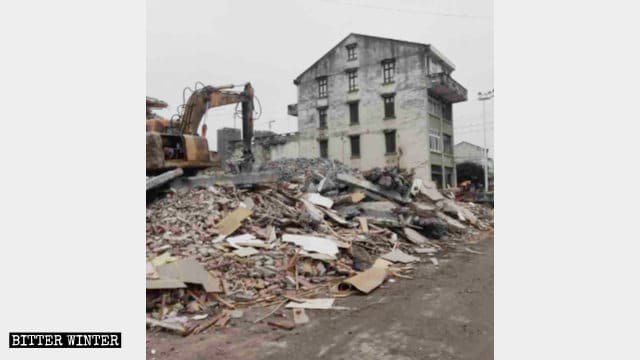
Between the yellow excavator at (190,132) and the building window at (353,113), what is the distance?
0.89 m

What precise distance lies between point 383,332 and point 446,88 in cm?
206

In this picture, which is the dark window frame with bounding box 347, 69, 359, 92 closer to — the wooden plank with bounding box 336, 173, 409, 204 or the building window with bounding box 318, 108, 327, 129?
the building window with bounding box 318, 108, 327, 129

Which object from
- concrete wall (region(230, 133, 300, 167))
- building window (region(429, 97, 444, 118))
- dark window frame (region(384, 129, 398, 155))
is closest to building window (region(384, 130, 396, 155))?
dark window frame (region(384, 129, 398, 155))

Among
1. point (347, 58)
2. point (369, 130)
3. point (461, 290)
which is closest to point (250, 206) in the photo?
point (369, 130)

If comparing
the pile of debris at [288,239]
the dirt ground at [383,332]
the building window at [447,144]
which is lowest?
the dirt ground at [383,332]

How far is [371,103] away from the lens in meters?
3.39

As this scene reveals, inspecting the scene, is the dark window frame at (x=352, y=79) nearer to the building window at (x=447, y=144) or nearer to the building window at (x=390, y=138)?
the building window at (x=390, y=138)

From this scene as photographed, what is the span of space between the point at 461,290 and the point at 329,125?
181cm

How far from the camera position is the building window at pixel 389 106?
337cm

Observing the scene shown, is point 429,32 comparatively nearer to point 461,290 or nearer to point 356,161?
point 356,161

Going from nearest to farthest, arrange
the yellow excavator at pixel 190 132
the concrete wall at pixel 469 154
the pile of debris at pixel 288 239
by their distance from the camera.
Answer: the pile of debris at pixel 288 239 → the concrete wall at pixel 469 154 → the yellow excavator at pixel 190 132

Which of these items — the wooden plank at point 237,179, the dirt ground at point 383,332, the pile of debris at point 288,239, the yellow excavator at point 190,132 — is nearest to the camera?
the dirt ground at point 383,332

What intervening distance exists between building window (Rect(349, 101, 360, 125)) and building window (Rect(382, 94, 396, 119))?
0.25 meters

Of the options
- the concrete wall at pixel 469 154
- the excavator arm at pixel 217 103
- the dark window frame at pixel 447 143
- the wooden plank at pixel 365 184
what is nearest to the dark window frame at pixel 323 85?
the excavator arm at pixel 217 103
